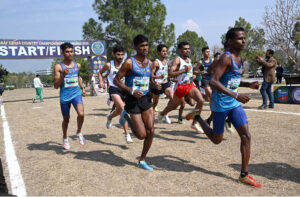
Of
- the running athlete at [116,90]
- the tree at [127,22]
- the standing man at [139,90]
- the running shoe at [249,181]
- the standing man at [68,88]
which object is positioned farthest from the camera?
the tree at [127,22]

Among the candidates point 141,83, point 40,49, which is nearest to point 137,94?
point 141,83

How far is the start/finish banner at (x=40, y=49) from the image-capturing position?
21.1 metres

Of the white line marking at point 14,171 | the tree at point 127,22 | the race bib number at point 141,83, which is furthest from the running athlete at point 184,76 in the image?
the tree at point 127,22

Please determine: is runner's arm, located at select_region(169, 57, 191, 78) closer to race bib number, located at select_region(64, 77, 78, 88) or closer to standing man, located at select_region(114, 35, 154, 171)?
standing man, located at select_region(114, 35, 154, 171)

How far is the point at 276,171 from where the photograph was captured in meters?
3.70

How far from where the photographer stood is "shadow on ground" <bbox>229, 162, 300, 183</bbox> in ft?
11.4

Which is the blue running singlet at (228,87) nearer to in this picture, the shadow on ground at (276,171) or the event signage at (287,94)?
the shadow on ground at (276,171)

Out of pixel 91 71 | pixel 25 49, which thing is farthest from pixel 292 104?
pixel 25 49

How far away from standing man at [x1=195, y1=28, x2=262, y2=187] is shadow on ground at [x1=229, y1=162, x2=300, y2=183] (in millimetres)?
475

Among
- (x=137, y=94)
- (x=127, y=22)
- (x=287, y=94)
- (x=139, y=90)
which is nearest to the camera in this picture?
(x=137, y=94)

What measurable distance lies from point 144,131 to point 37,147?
3111mm

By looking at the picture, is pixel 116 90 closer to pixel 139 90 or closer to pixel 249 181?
pixel 139 90

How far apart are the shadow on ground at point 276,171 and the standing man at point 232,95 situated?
18.7 inches

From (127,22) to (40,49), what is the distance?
17171 mm
